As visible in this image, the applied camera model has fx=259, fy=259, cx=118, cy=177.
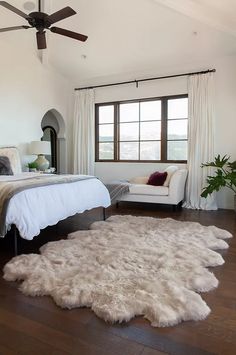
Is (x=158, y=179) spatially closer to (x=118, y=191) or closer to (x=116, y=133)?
(x=118, y=191)

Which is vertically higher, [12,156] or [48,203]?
[12,156]

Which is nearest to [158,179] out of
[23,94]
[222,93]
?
[222,93]

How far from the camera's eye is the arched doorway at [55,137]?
6617mm

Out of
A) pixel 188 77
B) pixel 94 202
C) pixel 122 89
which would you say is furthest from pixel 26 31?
pixel 94 202

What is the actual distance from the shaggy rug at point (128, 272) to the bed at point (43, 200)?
0.99 ft

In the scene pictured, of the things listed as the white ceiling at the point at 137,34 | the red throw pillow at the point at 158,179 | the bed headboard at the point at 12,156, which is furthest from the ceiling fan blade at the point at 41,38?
the red throw pillow at the point at 158,179

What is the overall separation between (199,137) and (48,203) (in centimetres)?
336

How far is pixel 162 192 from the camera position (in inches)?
188

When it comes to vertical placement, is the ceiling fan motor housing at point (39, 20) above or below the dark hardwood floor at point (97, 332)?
above

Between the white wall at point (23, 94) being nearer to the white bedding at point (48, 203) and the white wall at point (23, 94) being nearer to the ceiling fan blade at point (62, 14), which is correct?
the ceiling fan blade at point (62, 14)

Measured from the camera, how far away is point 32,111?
5.57m

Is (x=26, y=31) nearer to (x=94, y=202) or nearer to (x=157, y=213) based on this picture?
Answer: (x=94, y=202)

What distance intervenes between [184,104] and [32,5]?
3.25 meters

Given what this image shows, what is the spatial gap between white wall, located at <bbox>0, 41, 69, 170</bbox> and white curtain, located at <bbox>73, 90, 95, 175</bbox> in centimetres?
55
